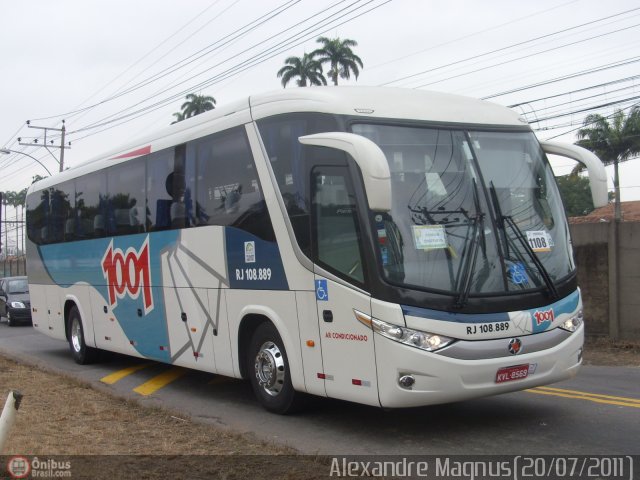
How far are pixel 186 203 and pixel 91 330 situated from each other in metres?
4.66

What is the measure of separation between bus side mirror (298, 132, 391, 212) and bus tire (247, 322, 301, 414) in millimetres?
2421

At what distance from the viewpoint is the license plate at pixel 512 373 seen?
675cm

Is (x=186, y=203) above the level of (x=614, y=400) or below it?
above

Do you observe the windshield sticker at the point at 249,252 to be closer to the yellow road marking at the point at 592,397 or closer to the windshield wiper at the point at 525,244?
the windshield wiper at the point at 525,244

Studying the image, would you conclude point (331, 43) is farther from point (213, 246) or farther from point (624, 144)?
point (213, 246)

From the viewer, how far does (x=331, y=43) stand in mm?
46469

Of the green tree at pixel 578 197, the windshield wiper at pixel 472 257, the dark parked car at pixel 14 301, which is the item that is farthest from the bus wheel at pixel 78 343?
the green tree at pixel 578 197

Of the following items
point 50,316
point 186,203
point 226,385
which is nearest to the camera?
point 186,203

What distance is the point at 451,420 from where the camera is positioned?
7777 mm

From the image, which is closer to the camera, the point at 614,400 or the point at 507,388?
the point at 507,388

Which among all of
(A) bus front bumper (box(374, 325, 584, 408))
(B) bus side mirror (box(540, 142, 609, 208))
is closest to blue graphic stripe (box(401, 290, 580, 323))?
(A) bus front bumper (box(374, 325, 584, 408))

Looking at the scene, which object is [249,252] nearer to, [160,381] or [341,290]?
[341,290]

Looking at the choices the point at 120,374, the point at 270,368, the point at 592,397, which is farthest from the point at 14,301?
the point at 592,397

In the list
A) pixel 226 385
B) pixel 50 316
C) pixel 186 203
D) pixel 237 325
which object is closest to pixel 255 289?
pixel 237 325
